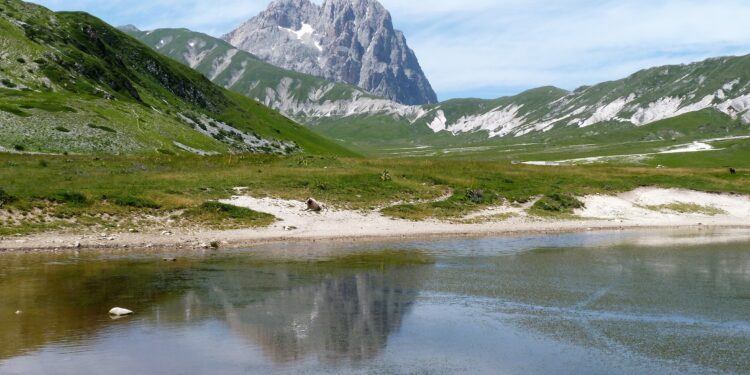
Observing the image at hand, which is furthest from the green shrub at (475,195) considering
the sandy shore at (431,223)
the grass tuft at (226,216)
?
the grass tuft at (226,216)

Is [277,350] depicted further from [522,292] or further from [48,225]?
[48,225]

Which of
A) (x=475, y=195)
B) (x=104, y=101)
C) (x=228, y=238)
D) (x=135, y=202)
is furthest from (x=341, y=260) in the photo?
(x=104, y=101)

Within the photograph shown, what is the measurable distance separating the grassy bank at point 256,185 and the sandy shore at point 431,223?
1955 millimetres

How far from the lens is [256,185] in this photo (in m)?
59.1

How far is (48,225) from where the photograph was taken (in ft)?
135

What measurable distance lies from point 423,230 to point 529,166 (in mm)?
48661

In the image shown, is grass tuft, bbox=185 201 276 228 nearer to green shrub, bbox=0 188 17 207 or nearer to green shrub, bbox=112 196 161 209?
green shrub, bbox=112 196 161 209

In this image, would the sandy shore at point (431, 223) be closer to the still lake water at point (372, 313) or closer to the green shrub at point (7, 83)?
the still lake water at point (372, 313)

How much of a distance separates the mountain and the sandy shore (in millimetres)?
34438

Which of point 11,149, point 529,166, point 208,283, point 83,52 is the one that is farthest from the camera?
point 83,52

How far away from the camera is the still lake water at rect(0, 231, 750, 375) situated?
1806cm

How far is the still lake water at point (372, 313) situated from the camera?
59.3ft

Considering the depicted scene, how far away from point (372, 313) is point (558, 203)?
1871 inches

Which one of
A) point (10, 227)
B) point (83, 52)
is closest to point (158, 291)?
point (10, 227)
